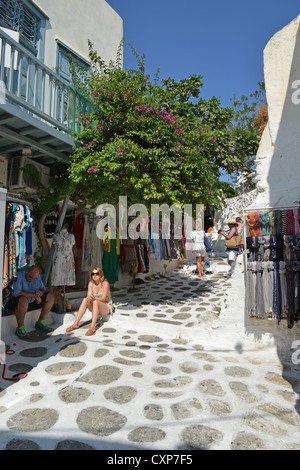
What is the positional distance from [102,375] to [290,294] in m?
3.09

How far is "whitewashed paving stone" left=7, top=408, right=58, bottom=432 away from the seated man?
2.60 m

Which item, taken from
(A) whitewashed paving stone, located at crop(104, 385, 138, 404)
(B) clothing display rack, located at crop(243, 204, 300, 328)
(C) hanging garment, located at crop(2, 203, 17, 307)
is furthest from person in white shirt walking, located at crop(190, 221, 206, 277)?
(A) whitewashed paving stone, located at crop(104, 385, 138, 404)

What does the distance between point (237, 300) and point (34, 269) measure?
394 centimetres

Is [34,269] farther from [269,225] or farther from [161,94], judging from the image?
[161,94]

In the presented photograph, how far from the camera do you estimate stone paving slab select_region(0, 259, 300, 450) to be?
2830 millimetres

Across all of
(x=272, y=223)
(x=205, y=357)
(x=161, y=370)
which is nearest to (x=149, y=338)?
(x=205, y=357)

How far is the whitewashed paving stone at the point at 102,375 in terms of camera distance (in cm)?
399

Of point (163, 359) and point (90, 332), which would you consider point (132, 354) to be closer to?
point (163, 359)

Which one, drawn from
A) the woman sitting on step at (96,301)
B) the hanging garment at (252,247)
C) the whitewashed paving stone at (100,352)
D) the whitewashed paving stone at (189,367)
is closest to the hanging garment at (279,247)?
the hanging garment at (252,247)

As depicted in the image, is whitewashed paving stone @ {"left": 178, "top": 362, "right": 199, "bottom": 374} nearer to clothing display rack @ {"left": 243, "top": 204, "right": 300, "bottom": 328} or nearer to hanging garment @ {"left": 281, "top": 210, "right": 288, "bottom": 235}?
clothing display rack @ {"left": 243, "top": 204, "right": 300, "bottom": 328}

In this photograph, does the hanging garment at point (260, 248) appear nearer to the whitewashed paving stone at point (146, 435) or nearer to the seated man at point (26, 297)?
the whitewashed paving stone at point (146, 435)

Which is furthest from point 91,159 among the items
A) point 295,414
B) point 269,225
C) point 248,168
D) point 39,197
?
point 248,168

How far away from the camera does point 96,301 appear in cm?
609
